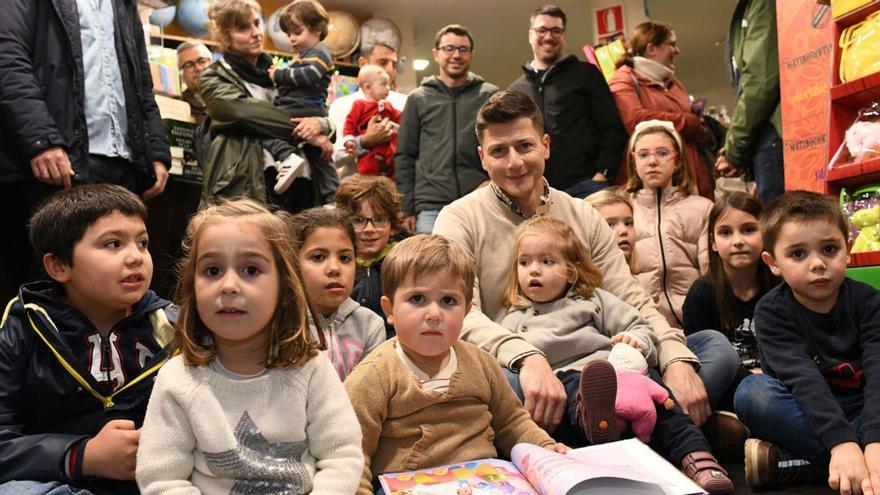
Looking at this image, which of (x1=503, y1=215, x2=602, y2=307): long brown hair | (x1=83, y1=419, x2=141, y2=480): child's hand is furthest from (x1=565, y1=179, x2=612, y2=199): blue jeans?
(x1=83, y1=419, x2=141, y2=480): child's hand

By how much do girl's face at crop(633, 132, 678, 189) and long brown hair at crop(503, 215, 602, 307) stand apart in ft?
3.70

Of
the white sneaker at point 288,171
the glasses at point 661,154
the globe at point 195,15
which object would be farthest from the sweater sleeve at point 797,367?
the globe at point 195,15

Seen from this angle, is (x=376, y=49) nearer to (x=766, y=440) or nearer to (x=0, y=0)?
(x=0, y=0)

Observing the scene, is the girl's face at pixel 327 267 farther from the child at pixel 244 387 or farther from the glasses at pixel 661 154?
the glasses at pixel 661 154

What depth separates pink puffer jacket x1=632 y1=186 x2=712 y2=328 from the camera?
9.78 ft

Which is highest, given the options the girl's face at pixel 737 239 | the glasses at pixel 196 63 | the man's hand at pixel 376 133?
the glasses at pixel 196 63

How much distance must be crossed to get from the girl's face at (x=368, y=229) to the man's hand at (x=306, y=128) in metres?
0.73

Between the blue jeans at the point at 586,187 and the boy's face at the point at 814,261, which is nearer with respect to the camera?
the boy's face at the point at 814,261

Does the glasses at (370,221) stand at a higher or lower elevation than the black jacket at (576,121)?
lower

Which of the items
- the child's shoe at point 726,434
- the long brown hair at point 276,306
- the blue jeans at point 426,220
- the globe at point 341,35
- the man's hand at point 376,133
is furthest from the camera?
the globe at point 341,35

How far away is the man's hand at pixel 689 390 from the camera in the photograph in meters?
2.01

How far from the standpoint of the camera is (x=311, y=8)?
3662mm

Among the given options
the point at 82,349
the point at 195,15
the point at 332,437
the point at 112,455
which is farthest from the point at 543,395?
the point at 195,15

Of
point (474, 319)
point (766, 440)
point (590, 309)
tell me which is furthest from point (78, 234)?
point (766, 440)
